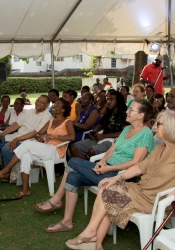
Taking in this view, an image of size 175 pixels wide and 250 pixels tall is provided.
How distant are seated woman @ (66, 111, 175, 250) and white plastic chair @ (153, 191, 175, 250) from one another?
203 mm

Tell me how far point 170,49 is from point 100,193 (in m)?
6.67

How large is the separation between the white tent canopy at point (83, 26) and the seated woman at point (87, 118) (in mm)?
2018

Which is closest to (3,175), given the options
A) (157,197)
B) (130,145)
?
(130,145)

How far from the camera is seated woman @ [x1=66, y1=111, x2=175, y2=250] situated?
3.00 m

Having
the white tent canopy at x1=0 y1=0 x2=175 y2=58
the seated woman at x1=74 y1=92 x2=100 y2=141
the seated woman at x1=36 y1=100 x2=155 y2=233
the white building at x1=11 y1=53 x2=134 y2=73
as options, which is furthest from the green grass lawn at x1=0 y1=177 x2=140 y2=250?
the white building at x1=11 y1=53 x2=134 y2=73

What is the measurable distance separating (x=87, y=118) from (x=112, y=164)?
88.7 inches

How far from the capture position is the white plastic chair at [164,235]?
8.09 feet

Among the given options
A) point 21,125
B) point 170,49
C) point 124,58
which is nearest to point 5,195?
point 21,125

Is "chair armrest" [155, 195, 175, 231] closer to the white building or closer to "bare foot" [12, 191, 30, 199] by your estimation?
"bare foot" [12, 191, 30, 199]

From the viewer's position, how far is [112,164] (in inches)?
150

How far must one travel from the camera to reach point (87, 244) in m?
3.08

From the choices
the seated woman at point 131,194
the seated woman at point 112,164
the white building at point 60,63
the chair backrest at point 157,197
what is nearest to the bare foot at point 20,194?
the seated woman at point 112,164

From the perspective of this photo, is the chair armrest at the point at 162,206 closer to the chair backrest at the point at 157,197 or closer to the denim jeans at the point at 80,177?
the chair backrest at the point at 157,197

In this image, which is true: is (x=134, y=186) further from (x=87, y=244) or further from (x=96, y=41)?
(x=96, y=41)
